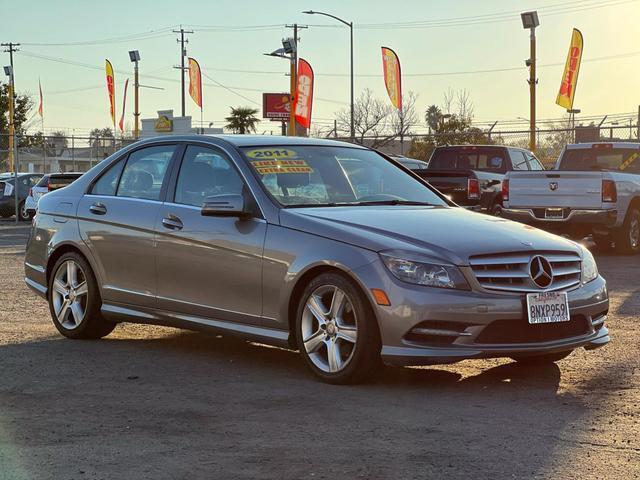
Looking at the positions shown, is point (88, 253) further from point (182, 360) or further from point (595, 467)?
point (595, 467)

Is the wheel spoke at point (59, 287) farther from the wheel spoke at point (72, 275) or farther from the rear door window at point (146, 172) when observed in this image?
the rear door window at point (146, 172)

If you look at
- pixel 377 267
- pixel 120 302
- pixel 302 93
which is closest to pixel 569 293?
pixel 377 267

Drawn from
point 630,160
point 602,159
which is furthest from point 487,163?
point 630,160

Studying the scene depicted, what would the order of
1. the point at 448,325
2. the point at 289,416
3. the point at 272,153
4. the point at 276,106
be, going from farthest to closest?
the point at 276,106 → the point at 272,153 → the point at 448,325 → the point at 289,416

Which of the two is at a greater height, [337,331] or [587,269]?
[587,269]

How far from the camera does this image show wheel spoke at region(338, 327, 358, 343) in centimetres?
660

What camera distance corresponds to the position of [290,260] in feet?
22.7

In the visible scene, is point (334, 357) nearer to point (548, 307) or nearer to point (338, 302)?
point (338, 302)

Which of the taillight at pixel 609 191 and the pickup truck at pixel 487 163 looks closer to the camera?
the taillight at pixel 609 191

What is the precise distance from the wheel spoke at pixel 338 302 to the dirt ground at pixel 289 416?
0.44m

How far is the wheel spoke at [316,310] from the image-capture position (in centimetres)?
677

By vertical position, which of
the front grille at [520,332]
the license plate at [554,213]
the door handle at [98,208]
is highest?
the door handle at [98,208]

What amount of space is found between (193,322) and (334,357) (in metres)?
1.33

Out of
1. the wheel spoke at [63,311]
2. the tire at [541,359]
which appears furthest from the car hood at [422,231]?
the wheel spoke at [63,311]
